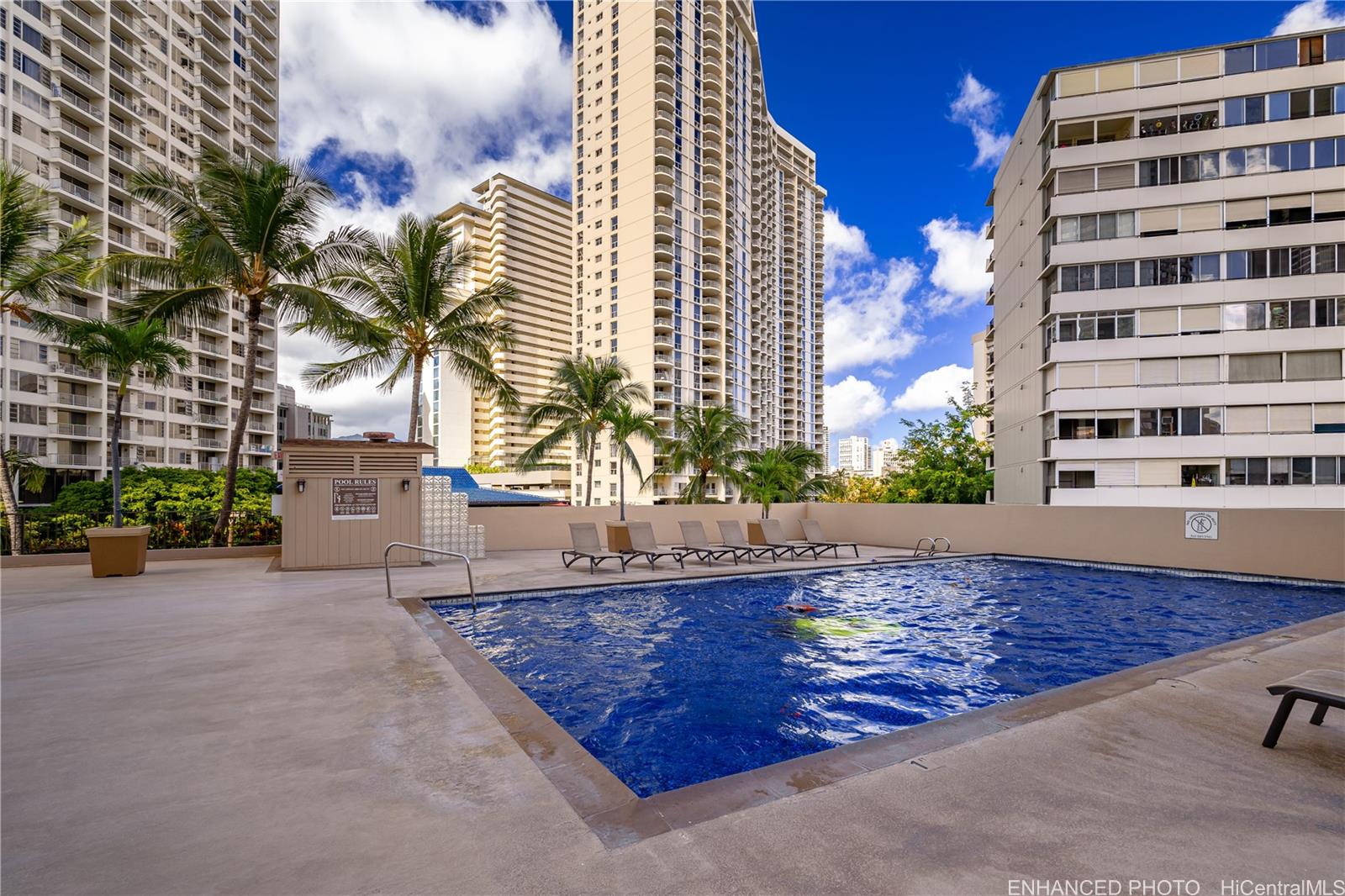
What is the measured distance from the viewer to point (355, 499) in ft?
41.0

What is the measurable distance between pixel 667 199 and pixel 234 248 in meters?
59.8

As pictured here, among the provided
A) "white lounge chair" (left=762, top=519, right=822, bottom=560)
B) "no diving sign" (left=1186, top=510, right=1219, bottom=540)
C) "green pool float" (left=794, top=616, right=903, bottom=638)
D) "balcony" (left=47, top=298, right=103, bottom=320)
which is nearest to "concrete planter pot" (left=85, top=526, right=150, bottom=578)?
"green pool float" (left=794, top=616, right=903, bottom=638)

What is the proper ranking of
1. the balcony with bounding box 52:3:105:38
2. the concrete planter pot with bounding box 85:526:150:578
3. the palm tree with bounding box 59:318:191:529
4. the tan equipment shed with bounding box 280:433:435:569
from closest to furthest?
the concrete planter pot with bounding box 85:526:150:578 < the tan equipment shed with bounding box 280:433:435:569 < the palm tree with bounding box 59:318:191:529 < the balcony with bounding box 52:3:105:38

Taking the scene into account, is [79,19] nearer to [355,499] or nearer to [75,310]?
[75,310]

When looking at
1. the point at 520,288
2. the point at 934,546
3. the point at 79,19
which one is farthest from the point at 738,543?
the point at 520,288

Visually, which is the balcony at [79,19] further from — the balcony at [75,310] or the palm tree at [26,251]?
the palm tree at [26,251]

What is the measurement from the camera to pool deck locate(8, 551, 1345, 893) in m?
2.50

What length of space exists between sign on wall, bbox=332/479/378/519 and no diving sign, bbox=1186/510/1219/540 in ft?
61.5

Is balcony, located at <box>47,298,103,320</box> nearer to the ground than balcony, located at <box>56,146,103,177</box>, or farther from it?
nearer to the ground

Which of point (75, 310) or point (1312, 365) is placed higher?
point (75, 310)

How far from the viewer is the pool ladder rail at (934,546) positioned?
17.5 m

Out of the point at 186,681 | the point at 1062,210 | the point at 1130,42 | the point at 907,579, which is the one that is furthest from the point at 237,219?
the point at 1130,42

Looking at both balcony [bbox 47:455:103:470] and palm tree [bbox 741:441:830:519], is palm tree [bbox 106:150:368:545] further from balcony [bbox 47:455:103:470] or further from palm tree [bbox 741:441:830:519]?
balcony [bbox 47:455:103:470]

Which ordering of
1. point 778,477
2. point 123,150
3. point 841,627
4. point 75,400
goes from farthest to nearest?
point 123,150
point 75,400
point 778,477
point 841,627
